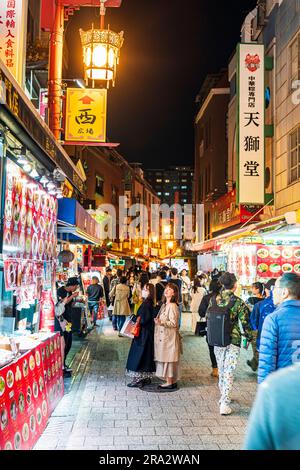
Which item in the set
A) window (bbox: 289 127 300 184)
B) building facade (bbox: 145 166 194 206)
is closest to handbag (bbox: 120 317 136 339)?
window (bbox: 289 127 300 184)

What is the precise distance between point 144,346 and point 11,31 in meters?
6.16

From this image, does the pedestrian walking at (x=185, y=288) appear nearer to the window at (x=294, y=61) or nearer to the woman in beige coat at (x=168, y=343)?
the window at (x=294, y=61)

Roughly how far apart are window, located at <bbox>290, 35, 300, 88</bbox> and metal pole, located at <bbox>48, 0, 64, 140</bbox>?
926 centimetres

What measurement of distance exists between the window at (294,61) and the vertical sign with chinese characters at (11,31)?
39.2ft

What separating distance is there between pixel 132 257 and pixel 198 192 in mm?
11134

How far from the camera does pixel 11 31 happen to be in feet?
23.0

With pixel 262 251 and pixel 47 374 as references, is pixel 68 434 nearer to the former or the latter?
pixel 47 374

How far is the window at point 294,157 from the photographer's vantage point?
16297 mm

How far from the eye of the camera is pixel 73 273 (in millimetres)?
15641

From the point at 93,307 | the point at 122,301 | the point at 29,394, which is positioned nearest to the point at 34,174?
the point at 29,394

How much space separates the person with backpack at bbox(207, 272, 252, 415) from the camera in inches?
282

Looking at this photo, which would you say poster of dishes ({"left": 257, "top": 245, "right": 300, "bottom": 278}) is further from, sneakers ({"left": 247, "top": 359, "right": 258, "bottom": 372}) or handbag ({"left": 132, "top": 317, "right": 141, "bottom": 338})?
handbag ({"left": 132, "top": 317, "right": 141, "bottom": 338})

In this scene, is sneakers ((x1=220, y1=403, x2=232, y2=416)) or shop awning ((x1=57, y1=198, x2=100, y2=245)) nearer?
sneakers ((x1=220, y1=403, x2=232, y2=416))

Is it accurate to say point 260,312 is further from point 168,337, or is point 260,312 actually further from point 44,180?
point 44,180
